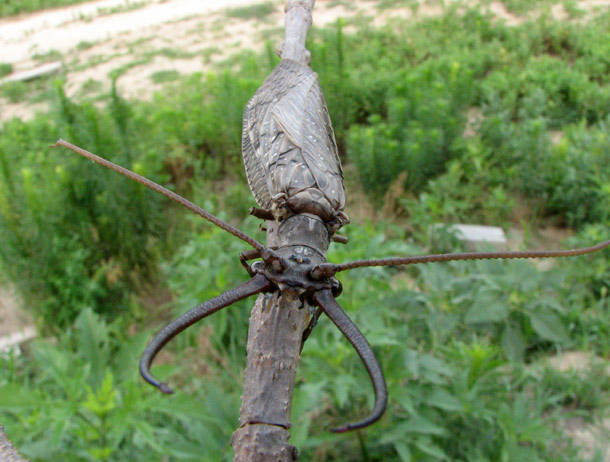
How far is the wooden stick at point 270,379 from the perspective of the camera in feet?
2.62

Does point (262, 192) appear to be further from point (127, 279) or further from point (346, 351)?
point (127, 279)

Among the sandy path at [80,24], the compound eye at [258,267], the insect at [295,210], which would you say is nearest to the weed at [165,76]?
the sandy path at [80,24]

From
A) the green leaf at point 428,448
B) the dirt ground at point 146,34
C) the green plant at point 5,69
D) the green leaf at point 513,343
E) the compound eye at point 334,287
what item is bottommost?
the green leaf at point 513,343

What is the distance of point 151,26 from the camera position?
774cm

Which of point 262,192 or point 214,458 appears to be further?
point 214,458

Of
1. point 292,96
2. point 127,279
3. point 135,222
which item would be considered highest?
point 292,96

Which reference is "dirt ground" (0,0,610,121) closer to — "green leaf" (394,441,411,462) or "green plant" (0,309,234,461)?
"green plant" (0,309,234,461)

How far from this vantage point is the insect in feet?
2.92

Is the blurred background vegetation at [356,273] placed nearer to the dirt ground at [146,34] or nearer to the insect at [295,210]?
the insect at [295,210]

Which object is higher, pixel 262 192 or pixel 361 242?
pixel 262 192

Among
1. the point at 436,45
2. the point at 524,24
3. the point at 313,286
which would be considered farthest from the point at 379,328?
the point at 524,24

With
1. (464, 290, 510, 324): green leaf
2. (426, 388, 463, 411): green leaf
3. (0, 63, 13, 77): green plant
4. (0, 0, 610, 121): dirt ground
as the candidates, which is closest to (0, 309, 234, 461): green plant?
(426, 388, 463, 411): green leaf

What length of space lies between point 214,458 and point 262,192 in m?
0.90

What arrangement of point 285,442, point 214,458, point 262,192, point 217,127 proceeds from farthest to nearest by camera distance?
point 217,127, point 214,458, point 262,192, point 285,442
